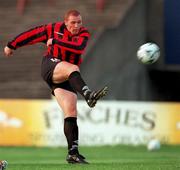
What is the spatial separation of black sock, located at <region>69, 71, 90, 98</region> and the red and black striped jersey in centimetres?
50

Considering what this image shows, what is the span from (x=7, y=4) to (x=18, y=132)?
7.88 metres

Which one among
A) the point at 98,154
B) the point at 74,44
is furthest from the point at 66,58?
the point at 98,154

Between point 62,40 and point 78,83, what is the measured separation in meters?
0.84

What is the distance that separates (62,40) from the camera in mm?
10742

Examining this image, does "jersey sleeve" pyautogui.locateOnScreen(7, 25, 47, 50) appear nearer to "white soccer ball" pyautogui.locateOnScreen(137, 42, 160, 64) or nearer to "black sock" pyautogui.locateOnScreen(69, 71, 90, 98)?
"black sock" pyautogui.locateOnScreen(69, 71, 90, 98)

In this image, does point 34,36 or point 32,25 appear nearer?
point 34,36

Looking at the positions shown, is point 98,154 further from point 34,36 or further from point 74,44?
point 74,44

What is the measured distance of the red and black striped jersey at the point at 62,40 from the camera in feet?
35.1

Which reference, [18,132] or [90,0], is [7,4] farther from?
[18,132]

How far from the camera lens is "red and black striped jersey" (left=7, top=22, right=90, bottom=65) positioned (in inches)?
421

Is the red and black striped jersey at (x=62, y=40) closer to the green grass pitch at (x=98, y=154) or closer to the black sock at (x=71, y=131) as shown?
the black sock at (x=71, y=131)

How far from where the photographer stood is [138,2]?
25.0m

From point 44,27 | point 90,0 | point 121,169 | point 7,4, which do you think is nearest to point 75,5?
point 90,0

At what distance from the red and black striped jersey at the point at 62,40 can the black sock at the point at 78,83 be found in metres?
0.50
